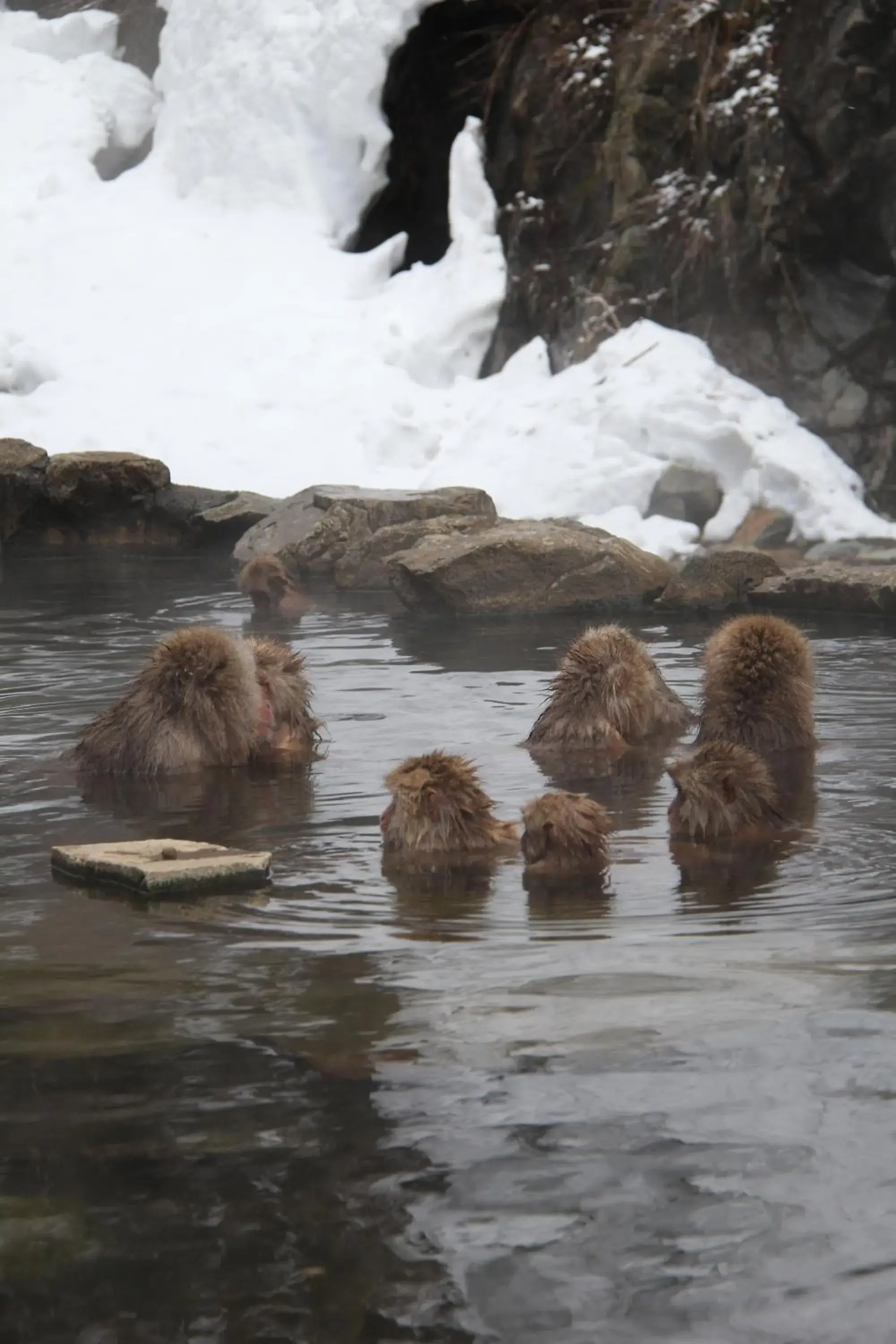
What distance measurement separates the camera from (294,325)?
56.1ft

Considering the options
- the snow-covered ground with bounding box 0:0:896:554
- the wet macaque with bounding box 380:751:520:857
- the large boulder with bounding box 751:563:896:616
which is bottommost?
the wet macaque with bounding box 380:751:520:857

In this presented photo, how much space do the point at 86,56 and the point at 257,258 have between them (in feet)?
15.0

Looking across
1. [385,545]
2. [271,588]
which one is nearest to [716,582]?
[385,545]

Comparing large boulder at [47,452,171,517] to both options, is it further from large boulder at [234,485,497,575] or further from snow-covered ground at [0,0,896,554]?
large boulder at [234,485,497,575]

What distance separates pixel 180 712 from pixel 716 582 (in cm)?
572

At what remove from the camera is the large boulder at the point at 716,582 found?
1162cm

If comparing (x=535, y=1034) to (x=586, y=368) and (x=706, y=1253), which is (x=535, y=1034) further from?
(x=586, y=368)

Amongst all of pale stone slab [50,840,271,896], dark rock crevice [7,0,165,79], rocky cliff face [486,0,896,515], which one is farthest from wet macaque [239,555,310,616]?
dark rock crevice [7,0,165,79]

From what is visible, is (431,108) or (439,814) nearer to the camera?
(439,814)

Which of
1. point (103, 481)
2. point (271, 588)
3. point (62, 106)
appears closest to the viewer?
point (271, 588)

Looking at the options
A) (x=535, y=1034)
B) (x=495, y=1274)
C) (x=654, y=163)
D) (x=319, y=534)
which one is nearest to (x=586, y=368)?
(x=654, y=163)

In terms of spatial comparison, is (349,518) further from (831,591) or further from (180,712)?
(180,712)

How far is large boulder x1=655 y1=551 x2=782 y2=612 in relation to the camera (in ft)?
38.1

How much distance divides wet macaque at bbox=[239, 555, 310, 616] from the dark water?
6.09 m
